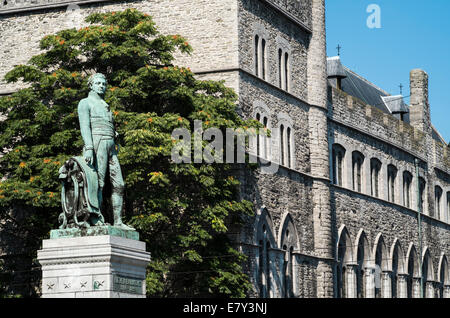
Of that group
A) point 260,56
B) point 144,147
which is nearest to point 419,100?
point 260,56

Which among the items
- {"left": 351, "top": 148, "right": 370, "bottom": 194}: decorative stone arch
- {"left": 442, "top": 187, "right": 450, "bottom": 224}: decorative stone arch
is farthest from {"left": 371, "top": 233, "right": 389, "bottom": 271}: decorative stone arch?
{"left": 442, "top": 187, "right": 450, "bottom": 224}: decorative stone arch

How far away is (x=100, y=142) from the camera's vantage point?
19.2 metres

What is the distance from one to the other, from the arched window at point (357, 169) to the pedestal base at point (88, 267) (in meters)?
28.7

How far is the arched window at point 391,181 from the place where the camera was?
Result: 166 feet

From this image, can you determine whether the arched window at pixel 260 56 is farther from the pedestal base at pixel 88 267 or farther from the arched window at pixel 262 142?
the pedestal base at pixel 88 267

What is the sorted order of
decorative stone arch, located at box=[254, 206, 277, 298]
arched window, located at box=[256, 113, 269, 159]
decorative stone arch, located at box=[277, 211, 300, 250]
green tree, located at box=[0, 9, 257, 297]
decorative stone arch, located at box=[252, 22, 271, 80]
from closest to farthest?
green tree, located at box=[0, 9, 257, 297], decorative stone arch, located at box=[254, 206, 277, 298], arched window, located at box=[256, 113, 269, 159], decorative stone arch, located at box=[252, 22, 271, 80], decorative stone arch, located at box=[277, 211, 300, 250]

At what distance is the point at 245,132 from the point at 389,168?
19055 millimetres

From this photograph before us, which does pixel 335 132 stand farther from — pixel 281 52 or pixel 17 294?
pixel 17 294

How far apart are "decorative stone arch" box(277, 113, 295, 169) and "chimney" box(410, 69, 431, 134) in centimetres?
1771

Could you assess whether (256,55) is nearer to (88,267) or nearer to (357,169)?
(357,169)

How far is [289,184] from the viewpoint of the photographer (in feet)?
128

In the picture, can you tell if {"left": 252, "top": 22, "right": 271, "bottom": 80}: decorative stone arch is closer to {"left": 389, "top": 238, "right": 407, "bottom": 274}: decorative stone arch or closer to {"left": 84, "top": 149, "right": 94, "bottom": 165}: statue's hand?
{"left": 389, "top": 238, "right": 407, "bottom": 274}: decorative stone arch

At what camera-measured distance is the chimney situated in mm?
55750
